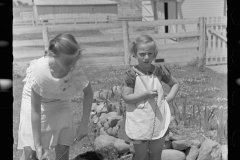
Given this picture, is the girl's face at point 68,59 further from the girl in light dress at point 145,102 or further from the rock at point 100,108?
the rock at point 100,108

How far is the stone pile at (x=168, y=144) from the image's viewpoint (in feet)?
7.63

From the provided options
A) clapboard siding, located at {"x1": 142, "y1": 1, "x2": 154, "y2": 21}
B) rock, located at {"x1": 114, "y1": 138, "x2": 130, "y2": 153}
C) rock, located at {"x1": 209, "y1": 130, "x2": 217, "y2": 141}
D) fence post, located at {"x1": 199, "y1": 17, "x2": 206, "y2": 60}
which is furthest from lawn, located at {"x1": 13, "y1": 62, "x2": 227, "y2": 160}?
clapboard siding, located at {"x1": 142, "y1": 1, "x2": 154, "y2": 21}

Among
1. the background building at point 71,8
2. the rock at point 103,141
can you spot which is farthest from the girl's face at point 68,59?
the rock at point 103,141

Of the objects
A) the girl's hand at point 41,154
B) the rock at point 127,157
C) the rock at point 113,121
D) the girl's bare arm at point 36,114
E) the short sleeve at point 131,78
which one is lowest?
the rock at point 127,157

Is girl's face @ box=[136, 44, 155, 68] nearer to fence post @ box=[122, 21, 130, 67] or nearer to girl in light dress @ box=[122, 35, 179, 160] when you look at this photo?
girl in light dress @ box=[122, 35, 179, 160]

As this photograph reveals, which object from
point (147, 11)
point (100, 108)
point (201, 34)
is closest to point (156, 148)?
point (100, 108)

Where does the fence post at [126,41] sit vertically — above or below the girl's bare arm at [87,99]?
above

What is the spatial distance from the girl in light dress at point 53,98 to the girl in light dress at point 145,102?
27 centimetres

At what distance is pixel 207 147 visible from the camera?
233 centimetres

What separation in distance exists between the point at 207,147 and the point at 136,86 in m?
0.77

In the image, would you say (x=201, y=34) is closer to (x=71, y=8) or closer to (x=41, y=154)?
(x=71, y=8)

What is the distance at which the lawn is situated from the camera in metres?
2.60

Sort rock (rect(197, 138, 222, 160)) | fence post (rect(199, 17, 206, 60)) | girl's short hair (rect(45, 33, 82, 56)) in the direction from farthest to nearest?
fence post (rect(199, 17, 206, 60)) → rock (rect(197, 138, 222, 160)) → girl's short hair (rect(45, 33, 82, 56))
